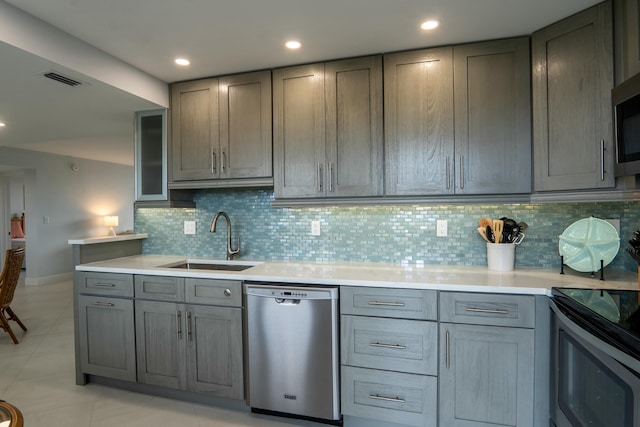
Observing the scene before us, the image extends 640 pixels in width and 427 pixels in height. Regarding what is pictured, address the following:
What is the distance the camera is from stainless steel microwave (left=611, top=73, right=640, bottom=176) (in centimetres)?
152

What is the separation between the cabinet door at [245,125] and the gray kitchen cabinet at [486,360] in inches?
62.1

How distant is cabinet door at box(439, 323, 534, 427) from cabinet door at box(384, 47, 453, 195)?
2.85ft

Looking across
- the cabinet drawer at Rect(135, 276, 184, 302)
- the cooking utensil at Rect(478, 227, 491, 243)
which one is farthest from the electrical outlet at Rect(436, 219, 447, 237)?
the cabinet drawer at Rect(135, 276, 184, 302)

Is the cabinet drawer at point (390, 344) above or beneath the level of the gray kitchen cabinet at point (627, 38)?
beneath

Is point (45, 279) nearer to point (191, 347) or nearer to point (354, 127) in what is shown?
point (191, 347)

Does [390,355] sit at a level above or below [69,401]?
above

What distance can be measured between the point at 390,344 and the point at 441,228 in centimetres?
91

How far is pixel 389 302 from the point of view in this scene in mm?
1931

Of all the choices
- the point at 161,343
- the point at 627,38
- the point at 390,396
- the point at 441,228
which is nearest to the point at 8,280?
A: the point at 161,343

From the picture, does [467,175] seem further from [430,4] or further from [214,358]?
[214,358]

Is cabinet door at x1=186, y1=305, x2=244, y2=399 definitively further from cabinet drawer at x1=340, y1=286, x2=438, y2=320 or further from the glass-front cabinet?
the glass-front cabinet

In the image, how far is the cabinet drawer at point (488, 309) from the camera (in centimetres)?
174

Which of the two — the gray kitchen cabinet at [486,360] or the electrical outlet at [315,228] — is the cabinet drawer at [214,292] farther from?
the gray kitchen cabinet at [486,360]

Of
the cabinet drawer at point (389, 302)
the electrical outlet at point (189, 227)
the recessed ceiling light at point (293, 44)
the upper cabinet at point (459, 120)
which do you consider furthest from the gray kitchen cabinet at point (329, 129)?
the electrical outlet at point (189, 227)
